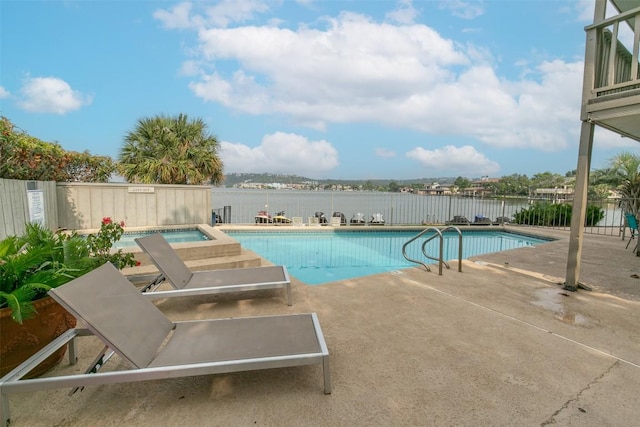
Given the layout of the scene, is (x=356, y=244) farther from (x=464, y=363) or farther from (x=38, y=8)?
(x=38, y=8)

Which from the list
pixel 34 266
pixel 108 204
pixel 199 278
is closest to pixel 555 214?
pixel 199 278

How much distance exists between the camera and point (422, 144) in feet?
89.0

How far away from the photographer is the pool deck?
183 centimetres

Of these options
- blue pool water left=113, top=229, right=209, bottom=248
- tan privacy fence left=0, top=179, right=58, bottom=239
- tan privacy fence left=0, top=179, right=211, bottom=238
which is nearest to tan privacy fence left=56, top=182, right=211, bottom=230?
tan privacy fence left=0, top=179, right=211, bottom=238

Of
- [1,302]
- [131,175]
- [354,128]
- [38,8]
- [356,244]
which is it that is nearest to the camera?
[1,302]

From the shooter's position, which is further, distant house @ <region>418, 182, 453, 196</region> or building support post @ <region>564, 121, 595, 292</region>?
distant house @ <region>418, 182, 453, 196</region>

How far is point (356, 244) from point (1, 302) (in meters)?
9.29

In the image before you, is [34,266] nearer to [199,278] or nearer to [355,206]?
[199,278]

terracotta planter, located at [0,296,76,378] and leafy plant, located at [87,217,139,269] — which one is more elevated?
leafy plant, located at [87,217,139,269]

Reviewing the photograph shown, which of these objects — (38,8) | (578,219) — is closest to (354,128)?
(38,8)

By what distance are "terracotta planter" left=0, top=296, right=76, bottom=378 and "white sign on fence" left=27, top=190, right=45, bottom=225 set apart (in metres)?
6.15

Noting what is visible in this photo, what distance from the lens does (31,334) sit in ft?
6.76

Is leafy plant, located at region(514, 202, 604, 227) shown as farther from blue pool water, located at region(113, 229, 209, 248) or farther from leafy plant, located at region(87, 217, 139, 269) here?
leafy plant, located at region(87, 217, 139, 269)

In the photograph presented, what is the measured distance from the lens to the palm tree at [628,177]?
369 inches
